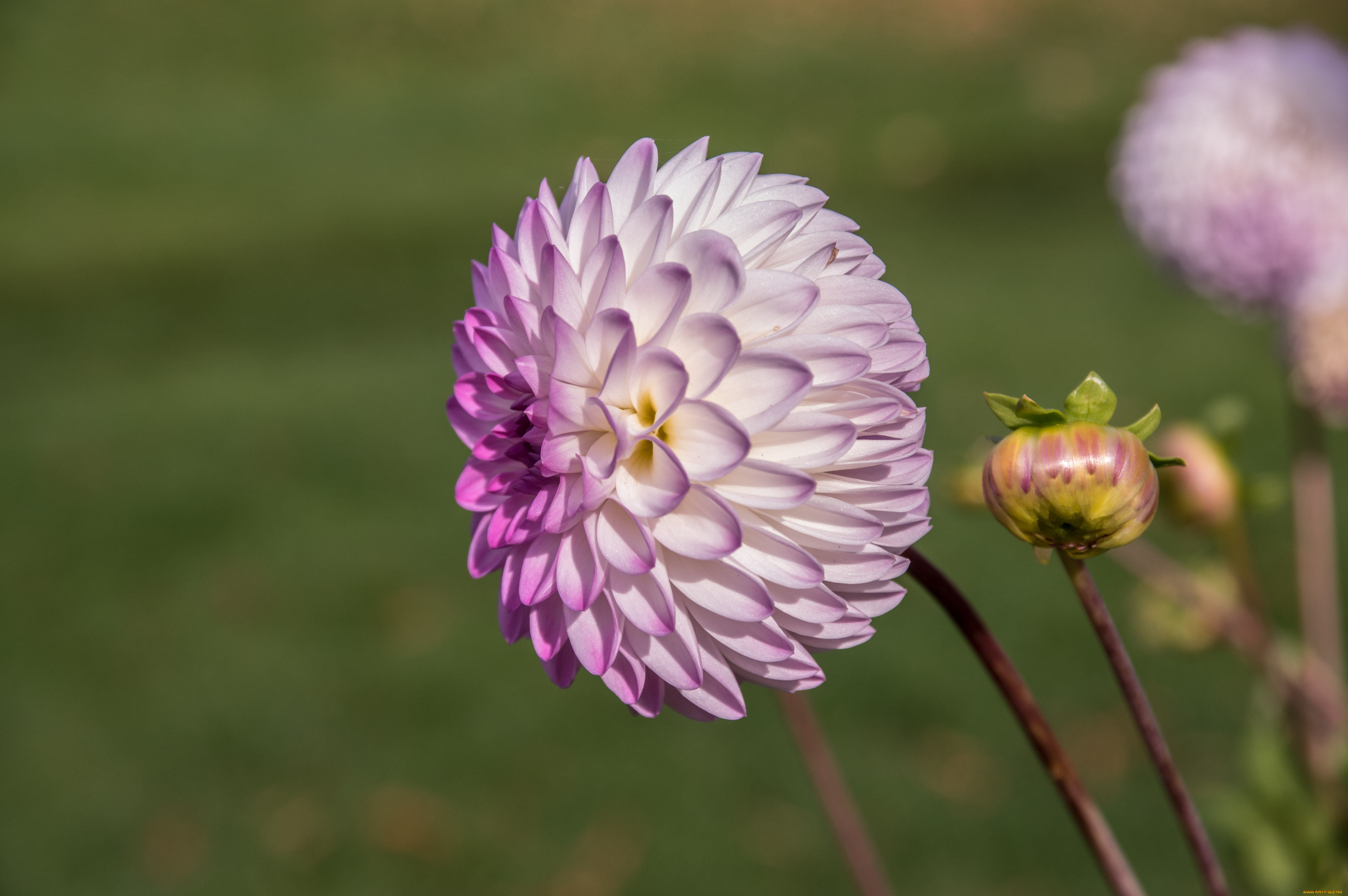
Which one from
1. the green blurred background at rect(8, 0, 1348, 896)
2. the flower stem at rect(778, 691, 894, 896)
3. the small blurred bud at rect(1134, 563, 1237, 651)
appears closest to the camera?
the flower stem at rect(778, 691, 894, 896)

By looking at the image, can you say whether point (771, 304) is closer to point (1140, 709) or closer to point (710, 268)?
point (710, 268)

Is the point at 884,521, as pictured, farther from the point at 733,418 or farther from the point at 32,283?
the point at 32,283

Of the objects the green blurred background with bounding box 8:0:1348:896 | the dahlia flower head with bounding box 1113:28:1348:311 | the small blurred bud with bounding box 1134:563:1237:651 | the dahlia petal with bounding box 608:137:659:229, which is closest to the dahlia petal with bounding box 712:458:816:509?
the dahlia petal with bounding box 608:137:659:229

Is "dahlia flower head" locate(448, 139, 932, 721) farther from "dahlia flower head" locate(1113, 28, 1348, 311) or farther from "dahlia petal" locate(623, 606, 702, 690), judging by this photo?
"dahlia flower head" locate(1113, 28, 1348, 311)

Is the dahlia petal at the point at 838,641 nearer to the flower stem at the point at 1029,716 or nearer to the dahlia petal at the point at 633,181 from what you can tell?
the flower stem at the point at 1029,716

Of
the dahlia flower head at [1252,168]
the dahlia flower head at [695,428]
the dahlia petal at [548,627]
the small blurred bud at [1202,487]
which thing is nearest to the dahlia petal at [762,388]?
the dahlia flower head at [695,428]

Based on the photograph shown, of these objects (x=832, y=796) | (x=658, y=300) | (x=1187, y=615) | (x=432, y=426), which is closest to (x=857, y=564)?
(x=658, y=300)
